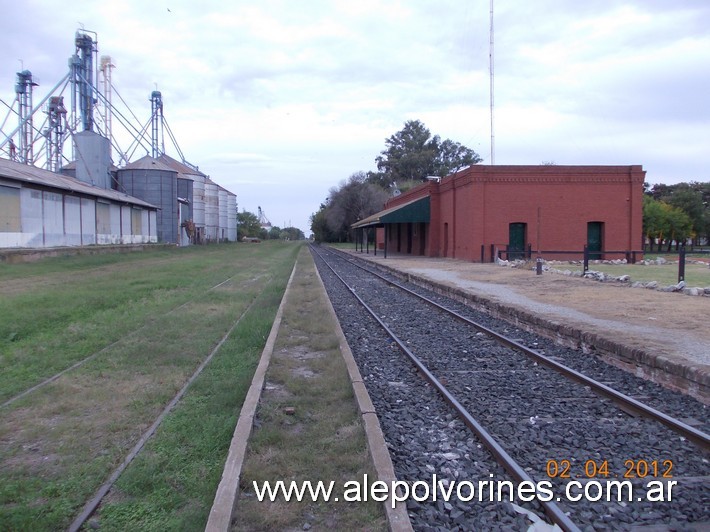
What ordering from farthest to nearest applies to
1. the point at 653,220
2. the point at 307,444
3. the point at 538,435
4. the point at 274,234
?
the point at 274,234
the point at 653,220
the point at 538,435
the point at 307,444

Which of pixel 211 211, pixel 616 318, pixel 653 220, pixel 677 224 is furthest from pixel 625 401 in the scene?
pixel 211 211

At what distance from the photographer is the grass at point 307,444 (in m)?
3.96

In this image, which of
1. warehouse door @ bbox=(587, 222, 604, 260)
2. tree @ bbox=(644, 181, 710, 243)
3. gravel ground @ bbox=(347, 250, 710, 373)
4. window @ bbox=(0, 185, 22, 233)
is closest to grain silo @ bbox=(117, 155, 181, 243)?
window @ bbox=(0, 185, 22, 233)

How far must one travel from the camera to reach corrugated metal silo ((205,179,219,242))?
86.1 m

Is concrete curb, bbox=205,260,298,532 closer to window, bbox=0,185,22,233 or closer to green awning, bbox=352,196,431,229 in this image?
window, bbox=0,185,22,233

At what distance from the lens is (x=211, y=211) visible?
87688mm

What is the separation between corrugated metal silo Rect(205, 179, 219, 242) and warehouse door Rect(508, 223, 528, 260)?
58710mm

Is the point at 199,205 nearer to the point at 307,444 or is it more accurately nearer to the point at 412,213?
the point at 412,213

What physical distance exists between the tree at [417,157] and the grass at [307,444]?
93.2 metres

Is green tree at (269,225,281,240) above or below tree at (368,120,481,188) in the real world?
below

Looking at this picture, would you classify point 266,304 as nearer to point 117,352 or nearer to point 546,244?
point 117,352

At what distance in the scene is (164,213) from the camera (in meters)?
63.6

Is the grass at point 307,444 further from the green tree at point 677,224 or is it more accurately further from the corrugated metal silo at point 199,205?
the corrugated metal silo at point 199,205

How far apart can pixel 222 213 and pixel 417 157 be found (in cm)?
3351
